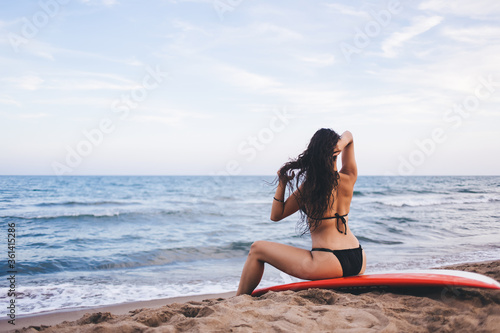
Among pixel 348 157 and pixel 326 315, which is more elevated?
pixel 348 157

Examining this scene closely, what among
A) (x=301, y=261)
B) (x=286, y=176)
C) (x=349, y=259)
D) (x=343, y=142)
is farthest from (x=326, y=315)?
(x=343, y=142)

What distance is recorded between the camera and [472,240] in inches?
353

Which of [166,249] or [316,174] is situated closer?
[316,174]

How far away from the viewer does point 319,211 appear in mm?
3256

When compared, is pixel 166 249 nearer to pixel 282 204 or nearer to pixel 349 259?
pixel 282 204

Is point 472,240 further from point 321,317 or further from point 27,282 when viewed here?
point 27,282

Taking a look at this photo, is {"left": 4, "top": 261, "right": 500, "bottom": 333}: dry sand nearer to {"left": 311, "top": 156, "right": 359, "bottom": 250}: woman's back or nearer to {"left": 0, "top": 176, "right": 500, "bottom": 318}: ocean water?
{"left": 311, "top": 156, "right": 359, "bottom": 250}: woman's back

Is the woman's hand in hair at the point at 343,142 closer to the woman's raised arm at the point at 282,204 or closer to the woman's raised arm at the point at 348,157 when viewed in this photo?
the woman's raised arm at the point at 348,157

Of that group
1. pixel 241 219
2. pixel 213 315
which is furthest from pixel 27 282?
pixel 241 219

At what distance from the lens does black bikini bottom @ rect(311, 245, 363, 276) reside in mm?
3355

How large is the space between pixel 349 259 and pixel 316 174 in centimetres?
87

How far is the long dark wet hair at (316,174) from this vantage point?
324 centimetres

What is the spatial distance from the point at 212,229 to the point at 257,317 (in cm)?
842

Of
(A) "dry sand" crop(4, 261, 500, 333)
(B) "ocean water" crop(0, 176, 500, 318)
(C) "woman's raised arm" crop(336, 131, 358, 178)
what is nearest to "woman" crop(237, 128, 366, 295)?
(C) "woman's raised arm" crop(336, 131, 358, 178)
